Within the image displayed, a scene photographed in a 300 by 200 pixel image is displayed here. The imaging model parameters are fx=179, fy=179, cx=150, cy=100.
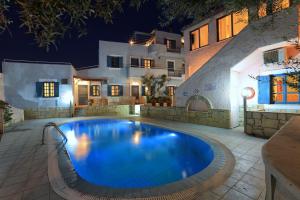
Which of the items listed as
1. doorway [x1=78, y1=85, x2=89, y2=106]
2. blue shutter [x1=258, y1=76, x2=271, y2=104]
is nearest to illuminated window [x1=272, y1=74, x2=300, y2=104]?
blue shutter [x1=258, y1=76, x2=271, y2=104]

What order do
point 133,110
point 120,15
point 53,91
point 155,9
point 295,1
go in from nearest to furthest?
1. point 120,15
2. point 295,1
3. point 155,9
4. point 53,91
5. point 133,110

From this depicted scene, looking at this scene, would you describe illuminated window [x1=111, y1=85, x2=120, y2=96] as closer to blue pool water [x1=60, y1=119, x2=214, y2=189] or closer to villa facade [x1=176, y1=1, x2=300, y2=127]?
blue pool water [x1=60, y1=119, x2=214, y2=189]

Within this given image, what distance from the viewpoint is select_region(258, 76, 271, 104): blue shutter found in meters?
10.2

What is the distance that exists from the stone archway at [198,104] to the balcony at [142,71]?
37.8 ft

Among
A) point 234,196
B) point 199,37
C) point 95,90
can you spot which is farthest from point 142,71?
point 234,196

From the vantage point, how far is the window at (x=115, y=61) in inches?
884

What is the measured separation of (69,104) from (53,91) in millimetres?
1967

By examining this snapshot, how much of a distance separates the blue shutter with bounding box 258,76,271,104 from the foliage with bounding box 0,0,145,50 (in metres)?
10.1

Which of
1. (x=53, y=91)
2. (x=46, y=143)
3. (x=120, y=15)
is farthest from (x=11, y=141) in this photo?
(x=53, y=91)

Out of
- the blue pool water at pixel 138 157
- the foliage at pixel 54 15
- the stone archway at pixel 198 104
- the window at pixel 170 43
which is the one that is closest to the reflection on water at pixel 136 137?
the blue pool water at pixel 138 157

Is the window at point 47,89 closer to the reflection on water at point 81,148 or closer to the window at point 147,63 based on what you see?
the reflection on water at point 81,148

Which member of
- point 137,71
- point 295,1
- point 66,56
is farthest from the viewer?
point 66,56

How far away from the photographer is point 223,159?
5613 millimetres

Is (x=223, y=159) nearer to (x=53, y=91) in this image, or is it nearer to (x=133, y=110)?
(x=133, y=110)
